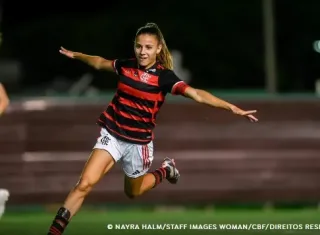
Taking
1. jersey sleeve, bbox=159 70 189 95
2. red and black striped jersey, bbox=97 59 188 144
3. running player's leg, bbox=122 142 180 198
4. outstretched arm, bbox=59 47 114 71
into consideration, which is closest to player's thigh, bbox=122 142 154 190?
running player's leg, bbox=122 142 180 198

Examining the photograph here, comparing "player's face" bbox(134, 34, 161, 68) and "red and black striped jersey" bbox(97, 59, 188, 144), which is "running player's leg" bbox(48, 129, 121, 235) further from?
"player's face" bbox(134, 34, 161, 68)

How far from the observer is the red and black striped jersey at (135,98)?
35.6 feet

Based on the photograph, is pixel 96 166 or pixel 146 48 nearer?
pixel 96 166

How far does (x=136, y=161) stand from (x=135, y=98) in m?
0.74

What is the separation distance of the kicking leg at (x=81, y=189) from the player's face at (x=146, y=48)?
0.94m

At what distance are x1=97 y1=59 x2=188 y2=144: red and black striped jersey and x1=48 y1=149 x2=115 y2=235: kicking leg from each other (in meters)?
0.32

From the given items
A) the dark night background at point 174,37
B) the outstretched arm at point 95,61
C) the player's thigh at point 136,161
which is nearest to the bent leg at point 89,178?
the player's thigh at point 136,161

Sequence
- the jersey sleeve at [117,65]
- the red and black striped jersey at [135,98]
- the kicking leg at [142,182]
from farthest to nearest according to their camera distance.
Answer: the kicking leg at [142,182] < the jersey sleeve at [117,65] < the red and black striped jersey at [135,98]

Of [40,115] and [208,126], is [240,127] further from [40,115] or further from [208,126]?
[40,115]

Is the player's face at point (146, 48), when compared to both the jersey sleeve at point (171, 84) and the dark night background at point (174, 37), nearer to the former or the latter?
the jersey sleeve at point (171, 84)

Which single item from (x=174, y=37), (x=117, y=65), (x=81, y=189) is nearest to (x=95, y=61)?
(x=117, y=65)

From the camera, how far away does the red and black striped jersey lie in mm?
10844

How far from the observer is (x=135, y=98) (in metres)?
10.9

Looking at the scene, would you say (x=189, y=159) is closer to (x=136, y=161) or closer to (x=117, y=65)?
(x=136, y=161)
